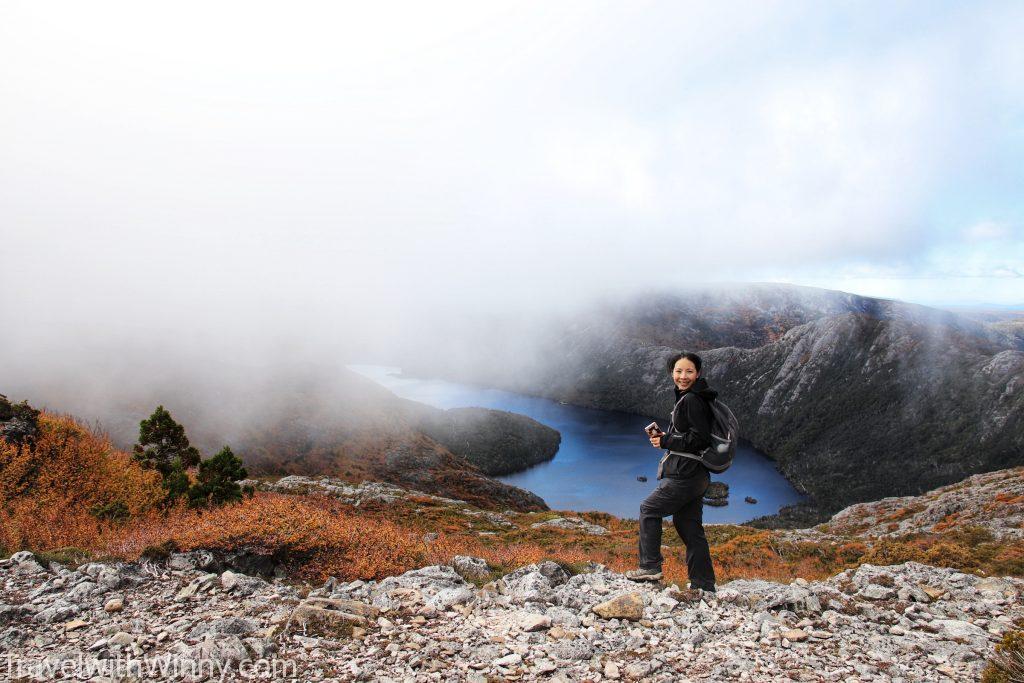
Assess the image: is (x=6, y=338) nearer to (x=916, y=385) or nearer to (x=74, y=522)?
(x=74, y=522)

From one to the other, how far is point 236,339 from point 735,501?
187184 mm

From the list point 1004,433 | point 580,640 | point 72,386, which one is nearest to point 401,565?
point 580,640

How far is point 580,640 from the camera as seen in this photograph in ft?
22.3

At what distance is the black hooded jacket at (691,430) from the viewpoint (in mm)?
8195

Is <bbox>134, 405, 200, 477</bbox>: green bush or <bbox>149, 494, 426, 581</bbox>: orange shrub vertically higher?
<bbox>149, 494, 426, 581</bbox>: orange shrub

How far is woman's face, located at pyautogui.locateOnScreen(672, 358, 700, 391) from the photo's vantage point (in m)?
8.55

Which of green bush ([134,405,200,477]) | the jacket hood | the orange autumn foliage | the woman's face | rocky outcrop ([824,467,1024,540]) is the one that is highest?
the woman's face

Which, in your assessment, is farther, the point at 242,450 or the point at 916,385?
the point at 916,385

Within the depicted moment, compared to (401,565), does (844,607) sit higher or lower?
higher

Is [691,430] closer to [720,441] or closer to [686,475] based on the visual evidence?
[720,441]

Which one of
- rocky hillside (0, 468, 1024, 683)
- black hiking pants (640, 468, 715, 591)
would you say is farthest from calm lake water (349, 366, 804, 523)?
black hiking pants (640, 468, 715, 591)

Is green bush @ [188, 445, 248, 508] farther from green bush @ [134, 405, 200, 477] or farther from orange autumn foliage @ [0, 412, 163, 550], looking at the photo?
orange autumn foliage @ [0, 412, 163, 550]

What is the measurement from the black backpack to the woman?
8cm

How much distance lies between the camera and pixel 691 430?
26.9 ft
